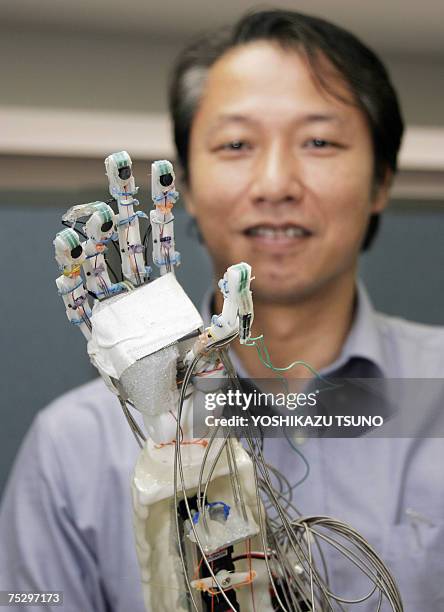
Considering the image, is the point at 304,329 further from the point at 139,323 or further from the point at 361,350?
the point at 139,323

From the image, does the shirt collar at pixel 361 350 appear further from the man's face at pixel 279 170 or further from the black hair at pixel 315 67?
the black hair at pixel 315 67

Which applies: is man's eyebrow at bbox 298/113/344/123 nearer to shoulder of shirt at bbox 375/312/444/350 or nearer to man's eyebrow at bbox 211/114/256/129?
man's eyebrow at bbox 211/114/256/129

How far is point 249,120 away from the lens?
94 cm

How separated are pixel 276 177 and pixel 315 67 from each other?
20cm

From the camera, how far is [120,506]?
851 millimetres

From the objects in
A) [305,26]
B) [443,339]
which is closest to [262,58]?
[305,26]

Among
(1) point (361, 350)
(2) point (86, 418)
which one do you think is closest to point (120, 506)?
(2) point (86, 418)

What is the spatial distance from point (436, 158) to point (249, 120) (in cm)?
42

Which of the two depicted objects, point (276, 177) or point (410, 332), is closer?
point (276, 177)

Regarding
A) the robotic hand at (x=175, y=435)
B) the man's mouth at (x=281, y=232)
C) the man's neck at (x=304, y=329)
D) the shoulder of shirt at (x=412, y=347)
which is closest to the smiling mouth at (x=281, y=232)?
the man's mouth at (x=281, y=232)

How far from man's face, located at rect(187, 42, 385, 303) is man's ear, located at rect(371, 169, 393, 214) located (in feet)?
0.15

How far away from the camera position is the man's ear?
3.36 ft

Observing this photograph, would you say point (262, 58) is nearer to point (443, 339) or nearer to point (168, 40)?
point (168, 40)

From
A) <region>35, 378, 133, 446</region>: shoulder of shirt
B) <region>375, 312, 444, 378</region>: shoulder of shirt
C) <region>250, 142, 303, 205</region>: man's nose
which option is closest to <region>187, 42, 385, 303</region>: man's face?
<region>250, 142, 303, 205</region>: man's nose
